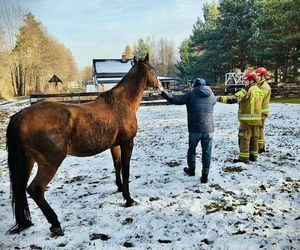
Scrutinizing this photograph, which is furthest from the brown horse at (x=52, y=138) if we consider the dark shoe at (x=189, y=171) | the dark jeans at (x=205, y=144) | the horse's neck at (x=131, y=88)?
the dark shoe at (x=189, y=171)

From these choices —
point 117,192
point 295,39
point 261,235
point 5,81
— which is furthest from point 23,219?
point 5,81

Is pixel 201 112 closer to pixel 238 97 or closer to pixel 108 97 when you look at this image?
pixel 238 97

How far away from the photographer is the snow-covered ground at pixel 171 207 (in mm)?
3523

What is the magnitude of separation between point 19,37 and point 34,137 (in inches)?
1997

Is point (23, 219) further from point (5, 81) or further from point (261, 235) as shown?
point (5, 81)

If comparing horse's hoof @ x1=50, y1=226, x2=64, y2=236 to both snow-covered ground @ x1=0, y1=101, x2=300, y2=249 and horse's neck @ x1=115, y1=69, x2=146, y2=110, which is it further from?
horse's neck @ x1=115, y1=69, x2=146, y2=110

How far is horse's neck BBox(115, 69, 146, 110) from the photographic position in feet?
15.6

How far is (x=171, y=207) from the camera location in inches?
175

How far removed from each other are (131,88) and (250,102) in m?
2.98

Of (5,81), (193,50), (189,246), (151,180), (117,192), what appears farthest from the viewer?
(193,50)

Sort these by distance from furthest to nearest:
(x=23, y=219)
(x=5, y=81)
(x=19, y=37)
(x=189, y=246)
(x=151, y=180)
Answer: (x=19, y=37)
(x=5, y=81)
(x=151, y=180)
(x=23, y=219)
(x=189, y=246)

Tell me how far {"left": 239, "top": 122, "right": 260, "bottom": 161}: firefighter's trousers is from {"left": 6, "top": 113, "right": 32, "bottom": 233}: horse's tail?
4669mm

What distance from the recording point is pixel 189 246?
337 cm

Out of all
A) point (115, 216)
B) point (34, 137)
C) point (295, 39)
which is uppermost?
point (295, 39)
